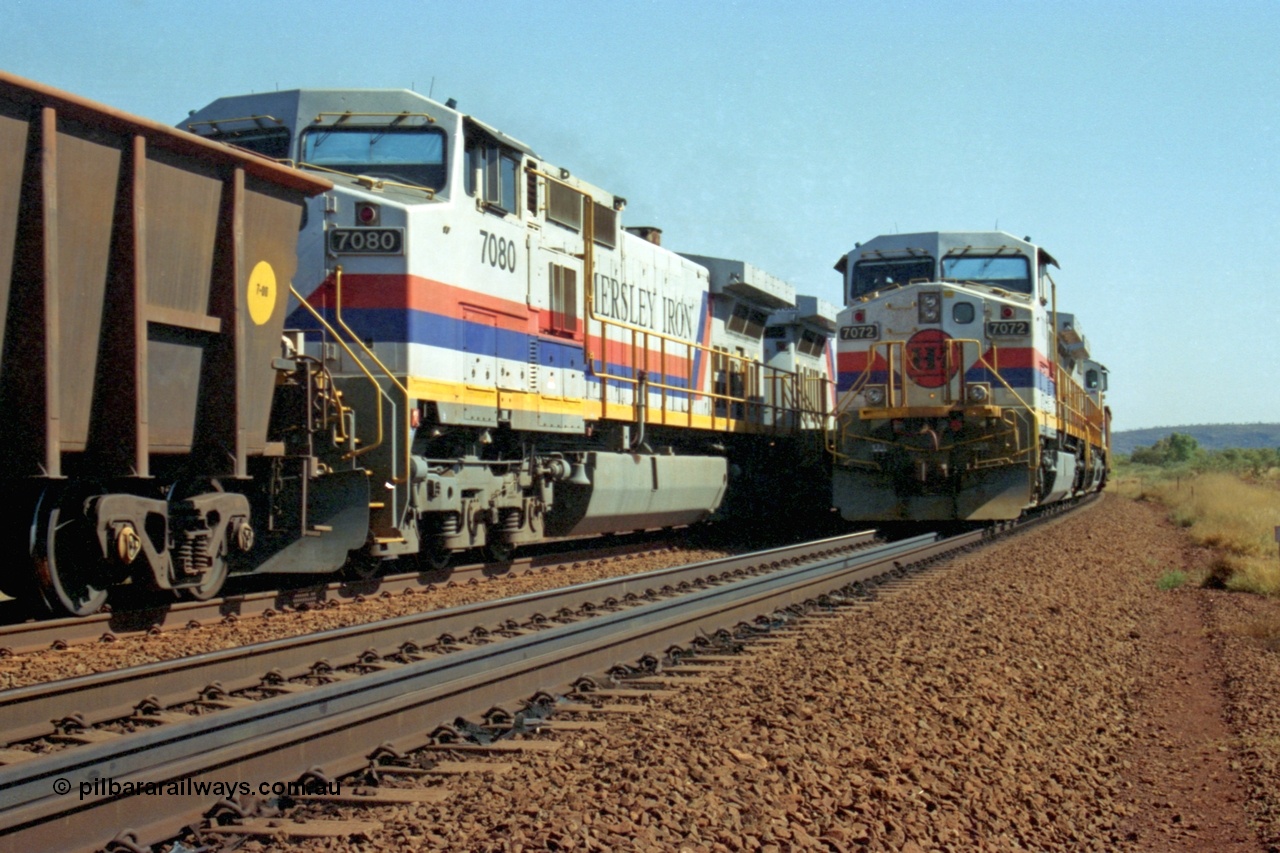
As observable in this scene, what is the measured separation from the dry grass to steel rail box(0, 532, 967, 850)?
23.3 feet

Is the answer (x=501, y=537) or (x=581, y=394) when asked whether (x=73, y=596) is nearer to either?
(x=501, y=537)

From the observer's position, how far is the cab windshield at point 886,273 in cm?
1642

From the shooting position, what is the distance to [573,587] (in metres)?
8.91

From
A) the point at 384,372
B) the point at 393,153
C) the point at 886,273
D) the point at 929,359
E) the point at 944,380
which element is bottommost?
the point at 384,372

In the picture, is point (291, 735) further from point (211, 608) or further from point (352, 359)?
point (352, 359)

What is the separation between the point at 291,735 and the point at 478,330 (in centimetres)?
632

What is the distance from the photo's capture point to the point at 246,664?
5934 mm

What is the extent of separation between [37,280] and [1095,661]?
20.1ft

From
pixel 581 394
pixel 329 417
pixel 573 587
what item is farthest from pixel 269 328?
pixel 581 394

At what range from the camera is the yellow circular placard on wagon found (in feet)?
25.4

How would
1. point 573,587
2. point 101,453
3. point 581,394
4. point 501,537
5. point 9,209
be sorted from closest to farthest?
1. point 9,209
2. point 101,453
3. point 573,587
4. point 501,537
5. point 581,394

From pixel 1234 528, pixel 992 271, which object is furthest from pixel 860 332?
pixel 1234 528

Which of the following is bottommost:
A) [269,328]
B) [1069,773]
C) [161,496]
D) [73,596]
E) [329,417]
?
[1069,773]

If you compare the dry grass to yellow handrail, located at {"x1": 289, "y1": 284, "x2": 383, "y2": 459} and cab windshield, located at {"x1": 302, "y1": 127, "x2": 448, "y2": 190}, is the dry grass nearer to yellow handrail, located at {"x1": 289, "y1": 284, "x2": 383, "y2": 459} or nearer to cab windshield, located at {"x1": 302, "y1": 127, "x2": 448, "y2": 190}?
yellow handrail, located at {"x1": 289, "y1": 284, "x2": 383, "y2": 459}
